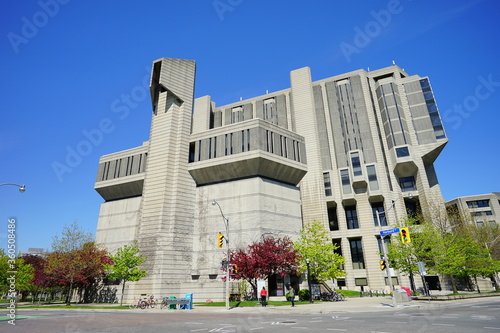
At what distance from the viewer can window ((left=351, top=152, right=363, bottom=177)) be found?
6266cm

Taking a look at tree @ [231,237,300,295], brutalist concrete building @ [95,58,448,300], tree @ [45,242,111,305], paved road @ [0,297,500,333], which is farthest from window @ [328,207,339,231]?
tree @ [45,242,111,305]

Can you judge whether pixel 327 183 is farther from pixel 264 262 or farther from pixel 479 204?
pixel 479 204

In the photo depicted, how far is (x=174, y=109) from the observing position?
53156mm

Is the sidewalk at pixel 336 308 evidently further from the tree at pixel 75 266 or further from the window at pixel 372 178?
the window at pixel 372 178

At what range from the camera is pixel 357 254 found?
61.6 meters

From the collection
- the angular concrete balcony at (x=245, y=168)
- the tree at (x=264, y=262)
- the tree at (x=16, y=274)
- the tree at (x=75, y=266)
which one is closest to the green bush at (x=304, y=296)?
the tree at (x=264, y=262)

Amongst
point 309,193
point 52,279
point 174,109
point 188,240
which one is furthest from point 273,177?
point 52,279

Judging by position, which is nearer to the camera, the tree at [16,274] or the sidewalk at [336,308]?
the sidewalk at [336,308]

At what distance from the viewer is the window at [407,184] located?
64.2m

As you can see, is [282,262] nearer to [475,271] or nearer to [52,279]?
[475,271]

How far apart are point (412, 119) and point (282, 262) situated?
168 ft

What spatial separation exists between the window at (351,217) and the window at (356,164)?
8590 mm

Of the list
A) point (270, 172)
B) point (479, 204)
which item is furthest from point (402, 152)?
point (479, 204)

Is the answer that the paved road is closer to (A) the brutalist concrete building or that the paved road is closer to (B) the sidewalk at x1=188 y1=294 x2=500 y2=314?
(B) the sidewalk at x1=188 y1=294 x2=500 y2=314
